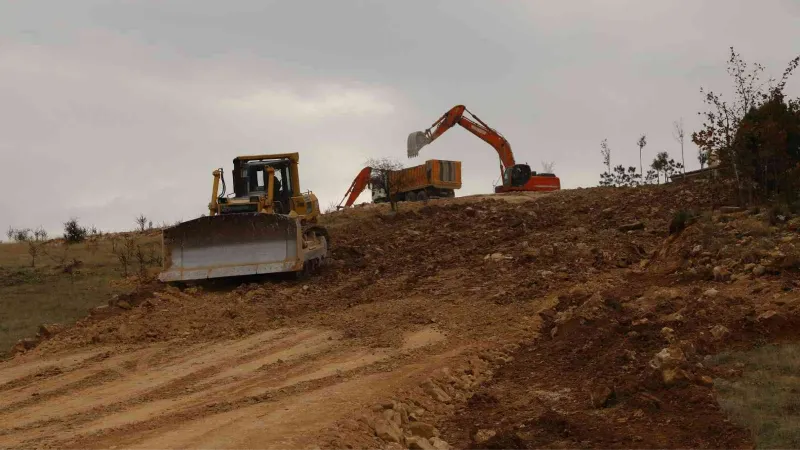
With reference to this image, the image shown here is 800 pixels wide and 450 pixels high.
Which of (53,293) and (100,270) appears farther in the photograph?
(100,270)

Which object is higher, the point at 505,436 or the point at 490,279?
the point at 490,279

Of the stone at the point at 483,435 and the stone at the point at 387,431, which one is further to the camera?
the stone at the point at 483,435

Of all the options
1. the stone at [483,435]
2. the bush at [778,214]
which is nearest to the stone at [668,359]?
the stone at [483,435]

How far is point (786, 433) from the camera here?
6629mm

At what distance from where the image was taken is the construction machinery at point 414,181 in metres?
35.4

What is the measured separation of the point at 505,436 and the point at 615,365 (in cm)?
249

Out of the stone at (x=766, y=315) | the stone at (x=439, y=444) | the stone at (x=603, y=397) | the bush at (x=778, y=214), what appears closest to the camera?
the stone at (x=439, y=444)

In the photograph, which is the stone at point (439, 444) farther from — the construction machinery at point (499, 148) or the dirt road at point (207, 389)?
the construction machinery at point (499, 148)

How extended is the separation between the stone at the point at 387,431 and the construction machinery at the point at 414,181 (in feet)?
88.5

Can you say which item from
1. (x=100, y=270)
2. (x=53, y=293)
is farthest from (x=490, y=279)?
(x=100, y=270)

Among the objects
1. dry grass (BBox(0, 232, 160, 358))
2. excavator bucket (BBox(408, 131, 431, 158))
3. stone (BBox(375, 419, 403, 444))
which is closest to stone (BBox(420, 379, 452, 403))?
stone (BBox(375, 419, 403, 444))

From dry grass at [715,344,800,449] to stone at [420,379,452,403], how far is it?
2516 mm

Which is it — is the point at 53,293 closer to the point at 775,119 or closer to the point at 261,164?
the point at 261,164

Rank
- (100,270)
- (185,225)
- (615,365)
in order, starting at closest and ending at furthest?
(615,365)
(185,225)
(100,270)
